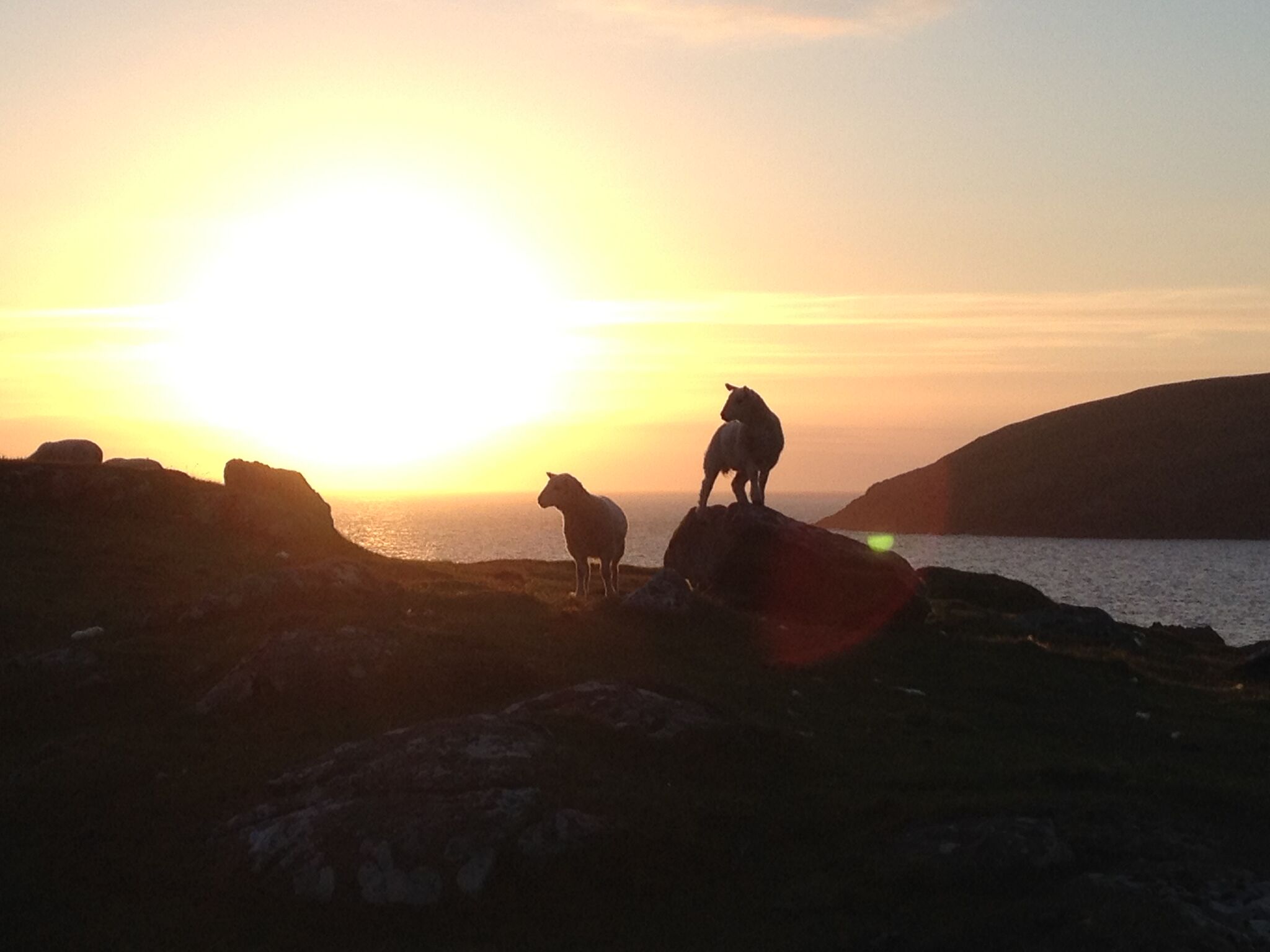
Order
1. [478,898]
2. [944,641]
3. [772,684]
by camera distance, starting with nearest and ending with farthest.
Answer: [478,898]
[772,684]
[944,641]

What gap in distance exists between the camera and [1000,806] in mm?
13617

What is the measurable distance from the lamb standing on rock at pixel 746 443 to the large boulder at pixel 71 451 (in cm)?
2823

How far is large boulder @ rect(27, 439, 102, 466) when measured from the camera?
48.1 m

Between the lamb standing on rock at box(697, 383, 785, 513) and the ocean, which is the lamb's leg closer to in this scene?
the lamb standing on rock at box(697, 383, 785, 513)

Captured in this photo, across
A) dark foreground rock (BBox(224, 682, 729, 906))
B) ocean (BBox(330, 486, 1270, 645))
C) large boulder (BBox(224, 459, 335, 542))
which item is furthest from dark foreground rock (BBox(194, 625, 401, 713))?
ocean (BBox(330, 486, 1270, 645))

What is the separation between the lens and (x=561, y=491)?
99.9ft

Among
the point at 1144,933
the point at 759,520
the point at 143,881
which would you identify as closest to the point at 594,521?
the point at 759,520

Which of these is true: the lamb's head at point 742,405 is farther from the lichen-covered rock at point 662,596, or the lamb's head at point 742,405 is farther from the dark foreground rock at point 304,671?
the dark foreground rock at point 304,671

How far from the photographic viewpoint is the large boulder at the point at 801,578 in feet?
103

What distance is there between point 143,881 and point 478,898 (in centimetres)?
395

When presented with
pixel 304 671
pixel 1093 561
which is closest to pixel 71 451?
pixel 304 671

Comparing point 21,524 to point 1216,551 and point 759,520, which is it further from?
point 1216,551

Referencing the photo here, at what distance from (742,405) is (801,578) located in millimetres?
4835

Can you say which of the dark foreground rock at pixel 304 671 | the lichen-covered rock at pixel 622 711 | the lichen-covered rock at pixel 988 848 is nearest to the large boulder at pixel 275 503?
the dark foreground rock at pixel 304 671
